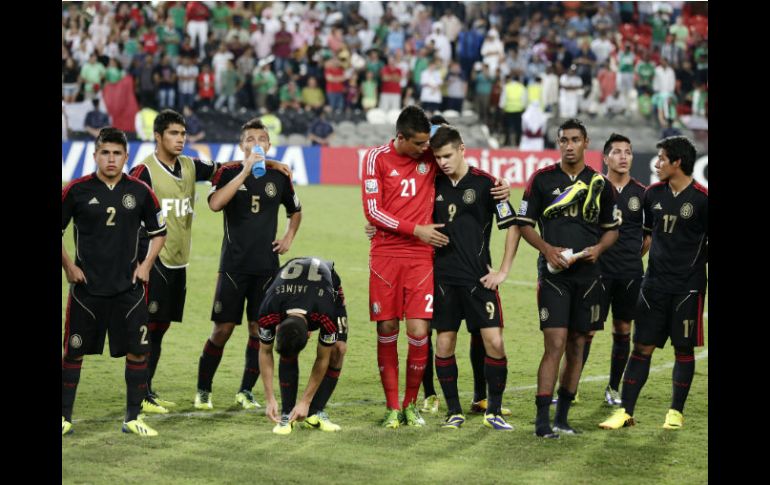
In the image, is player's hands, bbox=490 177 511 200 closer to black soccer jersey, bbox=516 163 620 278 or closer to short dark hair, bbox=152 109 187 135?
black soccer jersey, bbox=516 163 620 278

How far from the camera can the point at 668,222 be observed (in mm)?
7969

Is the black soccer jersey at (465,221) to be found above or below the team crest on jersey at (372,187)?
below

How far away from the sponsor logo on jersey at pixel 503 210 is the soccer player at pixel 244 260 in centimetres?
180

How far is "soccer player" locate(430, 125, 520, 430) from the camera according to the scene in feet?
25.8

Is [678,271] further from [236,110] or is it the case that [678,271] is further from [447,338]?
[236,110]

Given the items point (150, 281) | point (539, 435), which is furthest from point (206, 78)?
point (539, 435)

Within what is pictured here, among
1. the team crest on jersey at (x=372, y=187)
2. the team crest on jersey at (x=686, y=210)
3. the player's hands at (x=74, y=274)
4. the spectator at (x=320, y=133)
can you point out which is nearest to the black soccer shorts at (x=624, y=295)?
the team crest on jersey at (x=686, y=210)

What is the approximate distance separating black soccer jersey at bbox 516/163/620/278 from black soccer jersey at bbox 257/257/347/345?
4.71 ft

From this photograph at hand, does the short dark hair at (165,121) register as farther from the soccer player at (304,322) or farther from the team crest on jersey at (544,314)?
the team crest on jersey at (544,314)

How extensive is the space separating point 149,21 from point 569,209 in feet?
76.8

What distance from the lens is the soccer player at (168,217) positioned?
28.0 feet

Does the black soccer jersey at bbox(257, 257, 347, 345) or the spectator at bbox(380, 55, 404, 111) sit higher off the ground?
the spectator at bbox(380, 55, 404, 111)

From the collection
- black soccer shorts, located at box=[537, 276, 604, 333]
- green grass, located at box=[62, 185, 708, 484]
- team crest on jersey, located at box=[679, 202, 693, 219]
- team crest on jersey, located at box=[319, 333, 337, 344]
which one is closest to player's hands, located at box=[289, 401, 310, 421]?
green grass, located at box=[62, 185, 708, 484]

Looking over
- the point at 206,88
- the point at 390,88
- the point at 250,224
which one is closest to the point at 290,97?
the point at 206,88
